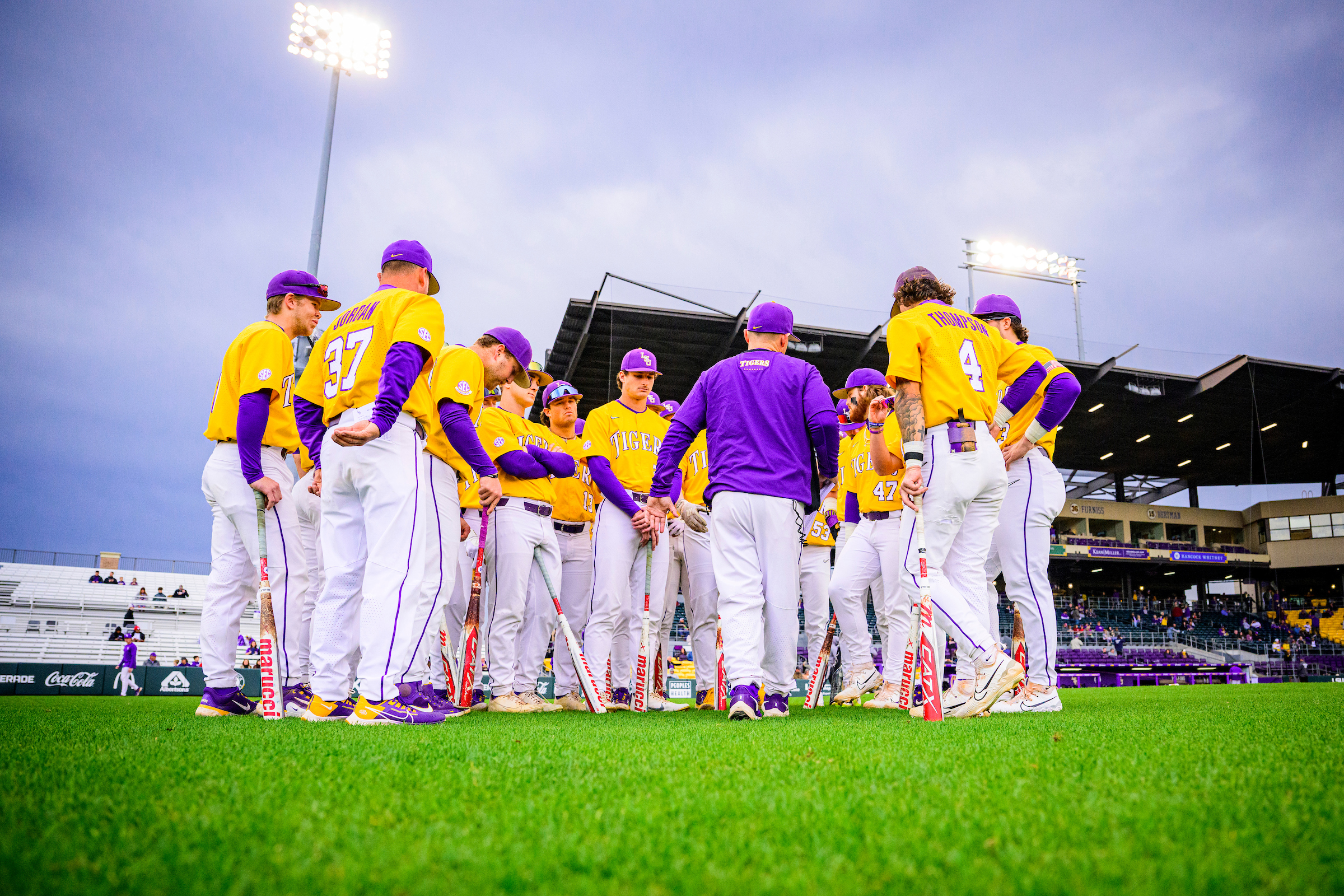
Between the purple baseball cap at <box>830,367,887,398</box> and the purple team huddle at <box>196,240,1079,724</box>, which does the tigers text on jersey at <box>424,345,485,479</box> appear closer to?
the purple team huddle at <box>196,240,1079,724</box>

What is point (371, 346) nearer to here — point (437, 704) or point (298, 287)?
point (298, 287)

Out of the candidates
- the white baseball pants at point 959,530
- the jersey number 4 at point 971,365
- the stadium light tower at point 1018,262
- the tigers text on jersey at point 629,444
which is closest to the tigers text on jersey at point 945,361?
the jersey number 4 at point 971,365

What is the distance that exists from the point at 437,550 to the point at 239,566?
158 centimetres

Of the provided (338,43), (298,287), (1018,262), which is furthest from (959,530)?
(1018,262)

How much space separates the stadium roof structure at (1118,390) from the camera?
76.7 ft

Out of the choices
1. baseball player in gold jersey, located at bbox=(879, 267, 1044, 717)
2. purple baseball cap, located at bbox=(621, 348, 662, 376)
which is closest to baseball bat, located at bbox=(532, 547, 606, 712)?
purple baseball cap, located at bbox=(621, 348, 662, 376)

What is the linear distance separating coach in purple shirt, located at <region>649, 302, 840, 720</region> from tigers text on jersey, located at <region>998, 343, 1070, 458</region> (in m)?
1.21

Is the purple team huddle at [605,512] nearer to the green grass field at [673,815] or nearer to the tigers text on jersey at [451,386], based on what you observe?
the tigers text on jersey at [451,386]

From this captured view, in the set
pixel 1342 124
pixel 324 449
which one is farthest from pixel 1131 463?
pixel 324 449

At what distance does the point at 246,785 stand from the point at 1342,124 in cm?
7394

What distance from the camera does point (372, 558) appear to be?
339cm

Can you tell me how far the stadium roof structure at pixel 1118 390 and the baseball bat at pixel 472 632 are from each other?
13.9m

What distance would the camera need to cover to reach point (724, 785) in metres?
1.70

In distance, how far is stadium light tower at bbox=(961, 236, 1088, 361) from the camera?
101ft
